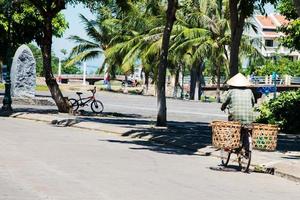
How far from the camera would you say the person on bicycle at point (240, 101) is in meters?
12.3

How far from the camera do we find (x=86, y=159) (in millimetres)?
13539

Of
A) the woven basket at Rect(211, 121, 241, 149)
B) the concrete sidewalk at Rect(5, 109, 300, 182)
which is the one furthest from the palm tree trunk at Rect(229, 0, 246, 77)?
the woven basket at Rect(211, 121, 241, 149)

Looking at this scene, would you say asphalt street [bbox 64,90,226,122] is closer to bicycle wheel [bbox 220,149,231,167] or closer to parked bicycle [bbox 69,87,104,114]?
parked bicycle [bbox 69,87,104,114]

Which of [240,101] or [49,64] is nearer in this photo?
[240,101]

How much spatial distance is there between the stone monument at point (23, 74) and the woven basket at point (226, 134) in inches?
1060

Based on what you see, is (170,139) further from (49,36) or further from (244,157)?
(49,36)

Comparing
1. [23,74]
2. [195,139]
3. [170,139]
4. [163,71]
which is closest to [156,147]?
[170,139]

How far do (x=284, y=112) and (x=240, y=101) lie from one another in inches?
455

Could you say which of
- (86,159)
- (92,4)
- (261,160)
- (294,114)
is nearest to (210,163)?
(261,160)

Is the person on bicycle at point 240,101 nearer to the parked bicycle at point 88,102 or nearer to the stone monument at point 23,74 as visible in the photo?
the parked bicycle at point 88,102

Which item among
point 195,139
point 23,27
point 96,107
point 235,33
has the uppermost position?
point 23,27

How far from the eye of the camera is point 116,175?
11.3 metres

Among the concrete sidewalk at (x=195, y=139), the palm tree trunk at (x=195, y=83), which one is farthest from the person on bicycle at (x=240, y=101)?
the palm tree trunk at (x=195, y=83)

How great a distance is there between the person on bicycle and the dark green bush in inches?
411
